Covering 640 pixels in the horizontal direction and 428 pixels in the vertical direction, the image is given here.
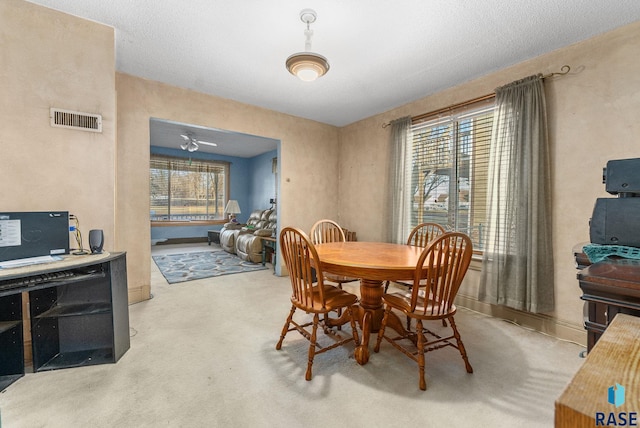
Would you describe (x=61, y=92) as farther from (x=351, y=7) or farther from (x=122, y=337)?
(x=351, y=7)

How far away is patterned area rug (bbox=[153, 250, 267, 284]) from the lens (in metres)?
4.16

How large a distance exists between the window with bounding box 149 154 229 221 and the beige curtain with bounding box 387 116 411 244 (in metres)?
5.51

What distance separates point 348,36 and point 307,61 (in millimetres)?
520

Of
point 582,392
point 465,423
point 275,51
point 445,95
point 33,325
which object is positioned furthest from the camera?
point 445,95

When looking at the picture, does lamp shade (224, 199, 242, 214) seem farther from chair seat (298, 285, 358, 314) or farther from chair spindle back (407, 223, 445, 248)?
chair seat (298, 285, 358, 314)

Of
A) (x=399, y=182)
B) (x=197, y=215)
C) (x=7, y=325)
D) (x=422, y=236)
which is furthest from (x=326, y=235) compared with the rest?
(x=197, y=215)

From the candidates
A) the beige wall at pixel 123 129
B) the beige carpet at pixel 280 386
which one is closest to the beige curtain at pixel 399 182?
the beige wall at pixel 123 129

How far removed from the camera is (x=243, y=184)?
8.22m

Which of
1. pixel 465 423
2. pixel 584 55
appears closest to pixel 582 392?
pixel 465 423

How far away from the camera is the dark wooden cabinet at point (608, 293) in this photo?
74 centimetres

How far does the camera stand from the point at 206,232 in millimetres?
7625

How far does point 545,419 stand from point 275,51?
10.5 feet

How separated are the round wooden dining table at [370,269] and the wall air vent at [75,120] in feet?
6.90

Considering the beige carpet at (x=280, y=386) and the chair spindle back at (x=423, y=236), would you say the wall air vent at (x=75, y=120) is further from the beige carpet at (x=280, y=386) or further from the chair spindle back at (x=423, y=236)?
the chair spindle back at (x=423, y=236)
